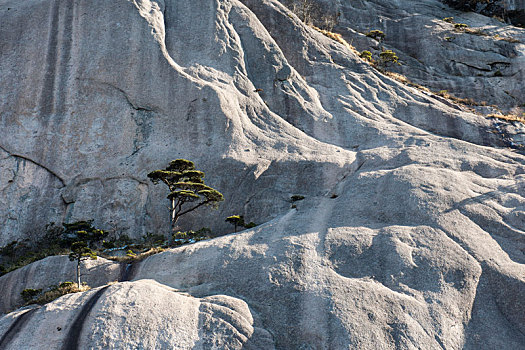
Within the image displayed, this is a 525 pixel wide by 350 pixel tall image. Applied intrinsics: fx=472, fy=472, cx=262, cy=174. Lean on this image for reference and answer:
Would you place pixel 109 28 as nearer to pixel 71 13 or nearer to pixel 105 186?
pixel 71 13

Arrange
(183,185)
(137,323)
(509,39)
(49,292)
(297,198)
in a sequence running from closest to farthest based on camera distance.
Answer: (137,323)
(49,292)
(183,185)
(297,198)
(509,39)

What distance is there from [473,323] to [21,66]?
36.3 meters

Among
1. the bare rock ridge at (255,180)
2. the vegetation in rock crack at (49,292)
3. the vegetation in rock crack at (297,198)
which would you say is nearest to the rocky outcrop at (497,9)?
the bare rock ridge at (255,180)

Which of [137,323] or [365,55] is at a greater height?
[365,55]

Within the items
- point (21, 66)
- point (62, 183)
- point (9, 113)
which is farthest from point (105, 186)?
point (21, 66)

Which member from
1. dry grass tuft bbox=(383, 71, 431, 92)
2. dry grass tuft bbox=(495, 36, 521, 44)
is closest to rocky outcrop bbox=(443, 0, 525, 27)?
dry grass tuft bbox=(495, 36, 521, 44)

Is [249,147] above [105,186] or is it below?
above

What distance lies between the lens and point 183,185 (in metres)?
29.1

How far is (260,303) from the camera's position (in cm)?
1989

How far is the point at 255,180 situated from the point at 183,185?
5917mm

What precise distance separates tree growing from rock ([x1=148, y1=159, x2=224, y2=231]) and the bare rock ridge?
2.37 meters

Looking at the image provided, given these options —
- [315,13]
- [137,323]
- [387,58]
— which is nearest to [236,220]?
[137,323]

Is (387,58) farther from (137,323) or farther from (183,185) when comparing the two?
(137,323)

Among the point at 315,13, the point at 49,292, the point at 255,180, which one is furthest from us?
the point at 315,13
